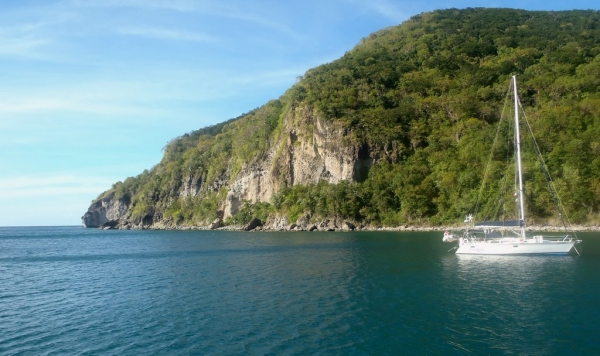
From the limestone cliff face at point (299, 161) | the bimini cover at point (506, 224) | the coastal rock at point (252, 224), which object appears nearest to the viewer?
the bimini cover at point (506, 224)

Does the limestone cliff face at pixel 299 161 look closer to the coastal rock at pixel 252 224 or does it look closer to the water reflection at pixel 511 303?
the coastal rock at pixel 252 224

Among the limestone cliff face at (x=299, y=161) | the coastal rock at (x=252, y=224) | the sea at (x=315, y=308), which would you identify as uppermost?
the limestone cliff face at (x=299, y=161)

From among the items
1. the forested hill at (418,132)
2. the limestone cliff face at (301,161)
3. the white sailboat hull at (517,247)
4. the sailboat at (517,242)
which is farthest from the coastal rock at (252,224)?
the white sailboat hull at (517,247)

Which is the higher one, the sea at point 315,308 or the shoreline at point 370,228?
the shoreline at point 370,228

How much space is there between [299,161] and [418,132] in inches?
1214

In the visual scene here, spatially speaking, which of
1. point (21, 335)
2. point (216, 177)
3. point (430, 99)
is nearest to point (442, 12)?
point (430, 99)

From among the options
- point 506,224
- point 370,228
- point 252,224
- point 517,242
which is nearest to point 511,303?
point 517,242

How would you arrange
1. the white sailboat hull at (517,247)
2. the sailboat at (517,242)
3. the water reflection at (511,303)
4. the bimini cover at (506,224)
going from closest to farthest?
the water reflection at (511,303) → the white sailboat hull at (517,247) → the sailboat at (517,242) → the bimini cover at (506,224)

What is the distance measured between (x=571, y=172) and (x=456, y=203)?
1964 cm

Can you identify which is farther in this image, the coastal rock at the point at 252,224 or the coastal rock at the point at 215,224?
the coastal rock at the point at 215,224

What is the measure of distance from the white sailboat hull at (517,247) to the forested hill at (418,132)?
34.6 metres

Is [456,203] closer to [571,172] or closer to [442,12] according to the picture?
[571,172]

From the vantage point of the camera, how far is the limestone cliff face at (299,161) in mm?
103938

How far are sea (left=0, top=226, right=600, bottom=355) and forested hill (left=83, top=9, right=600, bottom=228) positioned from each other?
149 ft
